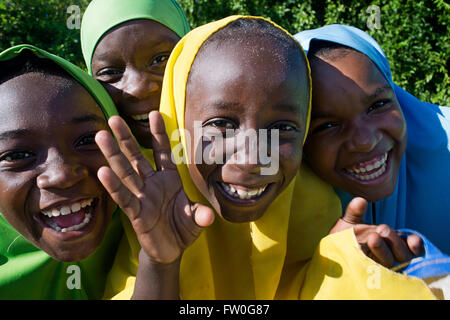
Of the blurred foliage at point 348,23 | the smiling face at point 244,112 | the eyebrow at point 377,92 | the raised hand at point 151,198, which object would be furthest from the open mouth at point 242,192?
the blurred foliage at point 348,23

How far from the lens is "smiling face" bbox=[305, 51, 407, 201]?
74.4 inches

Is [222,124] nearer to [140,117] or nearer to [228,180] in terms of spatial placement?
[228,180]

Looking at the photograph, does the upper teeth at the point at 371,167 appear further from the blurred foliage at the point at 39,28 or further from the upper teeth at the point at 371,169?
the blurred foliage at the point at 39,28

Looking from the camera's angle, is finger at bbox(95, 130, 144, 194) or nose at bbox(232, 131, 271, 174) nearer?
finger at bbox(95, 130, 144, 194)

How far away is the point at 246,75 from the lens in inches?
60.8

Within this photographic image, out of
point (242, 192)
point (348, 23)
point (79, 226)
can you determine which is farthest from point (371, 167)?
point (348, 23)

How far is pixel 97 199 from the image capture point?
1.74 metres

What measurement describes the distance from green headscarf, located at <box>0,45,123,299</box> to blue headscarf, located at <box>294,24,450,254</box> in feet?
3.58

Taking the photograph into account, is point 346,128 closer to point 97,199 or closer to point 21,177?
point 97,199

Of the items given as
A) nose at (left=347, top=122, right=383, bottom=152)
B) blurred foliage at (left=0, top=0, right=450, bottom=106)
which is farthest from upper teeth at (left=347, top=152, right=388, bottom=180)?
blurred foliage at (left=0, top=0, right=450, bottom=106)

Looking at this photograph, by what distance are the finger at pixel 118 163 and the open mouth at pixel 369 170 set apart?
41.6 inches

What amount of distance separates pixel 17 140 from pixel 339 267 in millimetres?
1240

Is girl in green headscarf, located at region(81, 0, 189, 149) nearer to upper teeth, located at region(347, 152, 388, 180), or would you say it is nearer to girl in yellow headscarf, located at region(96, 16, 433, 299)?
girl in yellow headscarf, located at region(96, 16, 433, 299)

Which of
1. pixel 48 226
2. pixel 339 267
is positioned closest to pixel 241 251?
pixel 339 267
